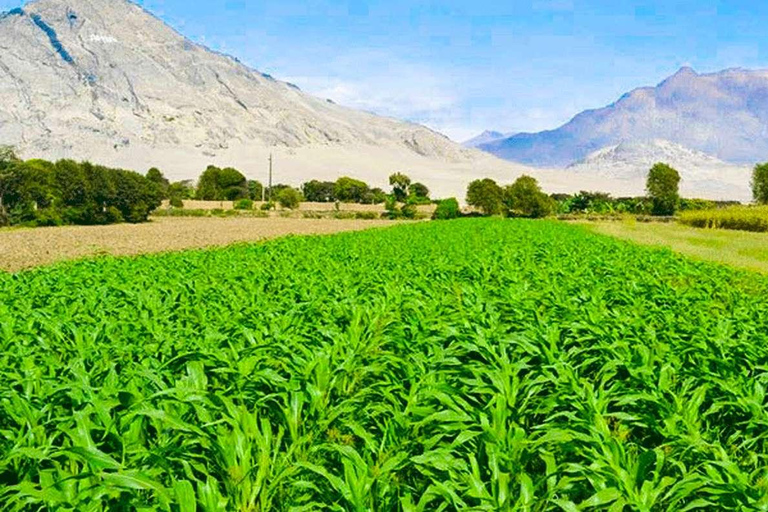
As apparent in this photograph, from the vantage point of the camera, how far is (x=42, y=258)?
98.1ft

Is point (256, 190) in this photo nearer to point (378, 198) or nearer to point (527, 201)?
point (378, 198)

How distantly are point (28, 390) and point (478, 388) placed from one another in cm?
307

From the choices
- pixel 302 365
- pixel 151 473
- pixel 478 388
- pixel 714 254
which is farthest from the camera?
pixel 714 254

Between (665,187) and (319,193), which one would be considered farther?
(319,193)

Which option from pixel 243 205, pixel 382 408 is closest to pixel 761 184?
pixel 243 205

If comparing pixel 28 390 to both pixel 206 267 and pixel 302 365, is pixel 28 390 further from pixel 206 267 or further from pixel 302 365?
pixel 206 267

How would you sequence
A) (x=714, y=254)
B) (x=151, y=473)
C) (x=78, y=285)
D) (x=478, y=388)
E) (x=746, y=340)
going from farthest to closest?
1. (x=714, y=254)
2. (x=78, y=285)
3. (x=746, y=340)
4. (x=478, y=388)
5. (x=151, y=473)

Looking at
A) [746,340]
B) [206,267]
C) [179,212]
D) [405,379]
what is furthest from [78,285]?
[179,212]

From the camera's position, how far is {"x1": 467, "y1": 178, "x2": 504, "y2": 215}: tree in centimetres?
9812

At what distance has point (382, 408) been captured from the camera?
4242 millimetres

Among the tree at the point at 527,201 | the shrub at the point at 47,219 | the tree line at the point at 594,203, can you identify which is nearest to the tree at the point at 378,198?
the tree line at the point at 594,203

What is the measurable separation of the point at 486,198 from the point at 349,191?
5144 centimetres

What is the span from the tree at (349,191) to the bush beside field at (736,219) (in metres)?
88.8

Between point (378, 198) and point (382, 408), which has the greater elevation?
point (378, 198)
